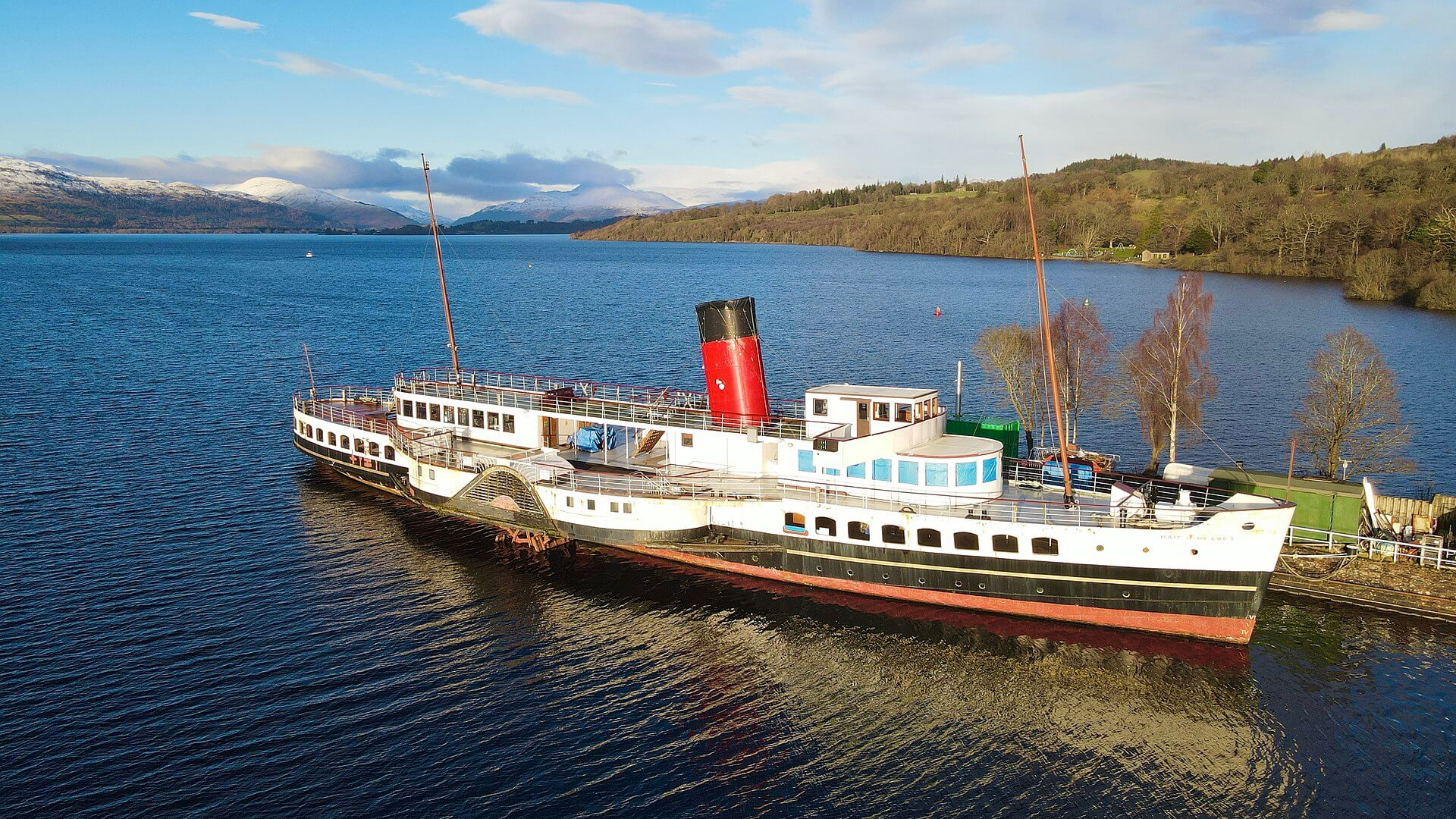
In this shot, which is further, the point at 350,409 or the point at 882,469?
the point at 350,409

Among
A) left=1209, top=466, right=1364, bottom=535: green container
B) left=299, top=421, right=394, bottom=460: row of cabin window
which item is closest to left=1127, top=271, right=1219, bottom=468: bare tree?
left=1209, top=466, right=1364, bottom=535: green container

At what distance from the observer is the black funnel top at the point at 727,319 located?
113ft

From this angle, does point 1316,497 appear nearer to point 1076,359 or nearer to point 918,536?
point 918,536

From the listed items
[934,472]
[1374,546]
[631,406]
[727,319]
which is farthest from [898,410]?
[1374,546]

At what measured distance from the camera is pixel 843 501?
103 ft

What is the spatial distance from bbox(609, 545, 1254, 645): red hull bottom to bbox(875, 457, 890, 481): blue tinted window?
3834 mm

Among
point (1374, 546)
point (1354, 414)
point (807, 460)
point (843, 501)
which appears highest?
point (807, 460)

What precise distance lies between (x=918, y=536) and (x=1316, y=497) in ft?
50.3

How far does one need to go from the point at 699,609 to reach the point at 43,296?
5222 inches

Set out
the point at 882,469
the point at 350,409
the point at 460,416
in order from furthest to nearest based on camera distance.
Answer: the point at 350,409 → the point at 460,416 → the point at 882,469

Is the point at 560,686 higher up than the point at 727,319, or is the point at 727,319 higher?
the point at 727,319

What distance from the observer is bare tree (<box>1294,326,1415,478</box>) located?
39.2 metres

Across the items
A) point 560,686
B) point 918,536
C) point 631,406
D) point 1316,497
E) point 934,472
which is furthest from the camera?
point 631,406

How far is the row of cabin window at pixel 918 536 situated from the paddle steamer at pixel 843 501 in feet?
0.18
